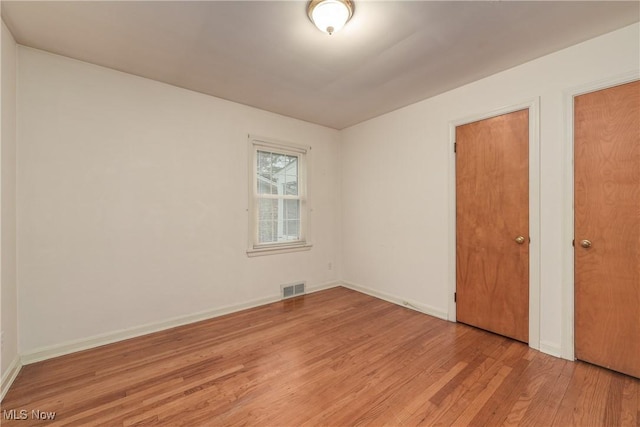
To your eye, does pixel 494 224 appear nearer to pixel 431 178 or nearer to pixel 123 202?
pixel 431 178

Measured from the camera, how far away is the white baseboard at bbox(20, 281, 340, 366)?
2314mm

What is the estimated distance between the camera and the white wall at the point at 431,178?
2.31 meters

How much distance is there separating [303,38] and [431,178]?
214 centimetres

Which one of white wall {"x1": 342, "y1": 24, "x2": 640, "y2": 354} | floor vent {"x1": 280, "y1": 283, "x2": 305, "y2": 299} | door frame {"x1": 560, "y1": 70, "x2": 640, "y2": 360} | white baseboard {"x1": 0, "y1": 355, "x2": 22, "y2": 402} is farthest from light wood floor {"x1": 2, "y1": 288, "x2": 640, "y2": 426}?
floor vent {"x1": 280, "y1": 283, "x2": 305, "y2": 299}

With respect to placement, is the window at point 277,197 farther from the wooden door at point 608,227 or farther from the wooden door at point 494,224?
the wooden door at point 608,227

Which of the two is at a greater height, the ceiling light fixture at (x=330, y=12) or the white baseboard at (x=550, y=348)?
the ceiling light fixture at (x=330, y=12)

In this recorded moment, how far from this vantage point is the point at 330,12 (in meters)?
1.75

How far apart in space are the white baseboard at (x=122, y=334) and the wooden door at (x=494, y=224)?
8.54ft

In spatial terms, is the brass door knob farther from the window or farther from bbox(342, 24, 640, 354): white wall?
the window

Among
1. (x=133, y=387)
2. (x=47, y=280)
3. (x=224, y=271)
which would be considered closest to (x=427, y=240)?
(x=224, y=271)

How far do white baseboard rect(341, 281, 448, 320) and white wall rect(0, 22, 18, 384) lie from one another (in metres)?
3.73

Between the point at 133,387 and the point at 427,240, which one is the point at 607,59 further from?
the point at 133,387

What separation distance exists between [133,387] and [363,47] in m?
3.25

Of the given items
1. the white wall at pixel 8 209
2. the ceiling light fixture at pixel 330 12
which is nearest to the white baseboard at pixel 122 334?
the white wall at pixel 8 209
